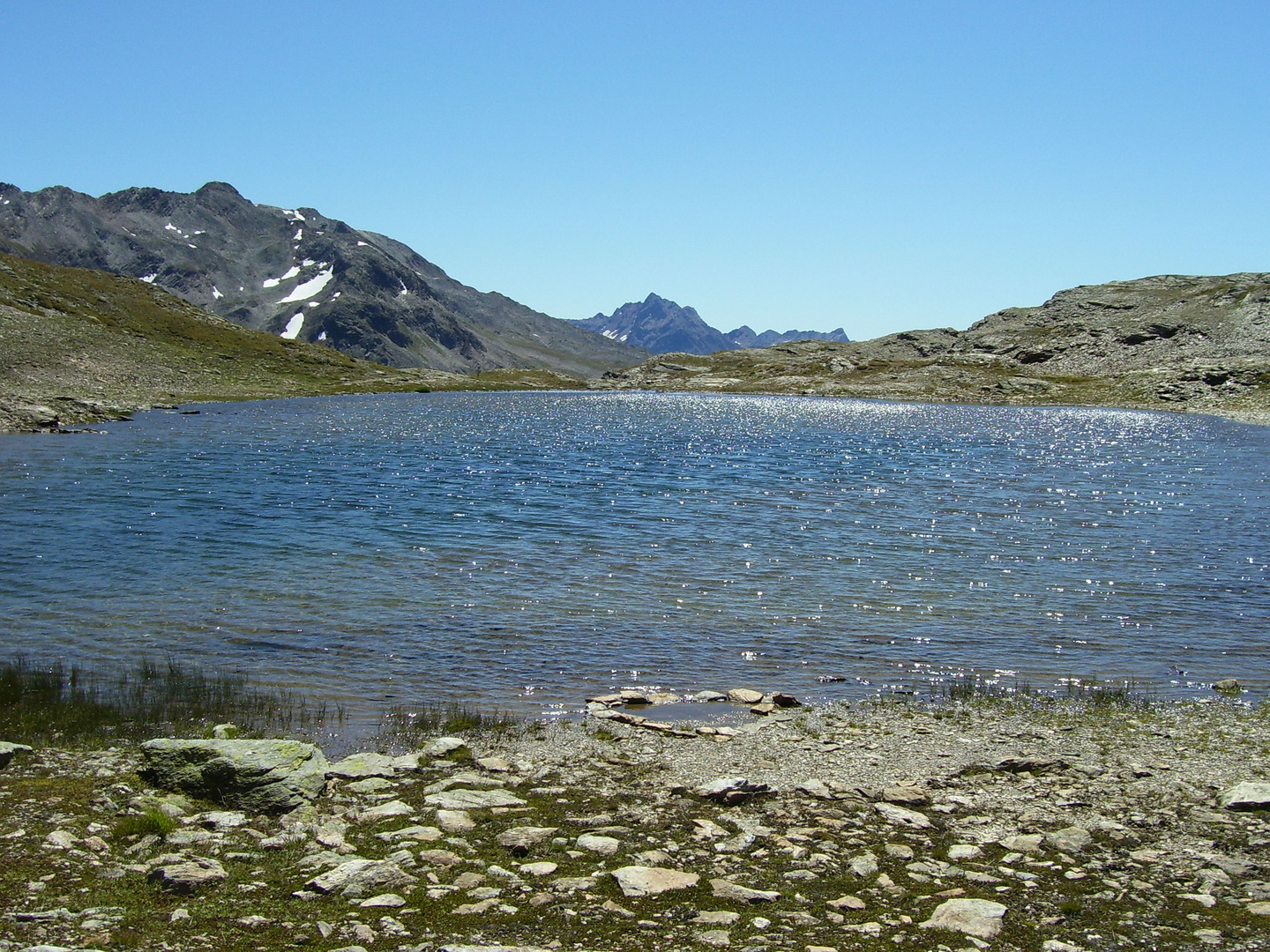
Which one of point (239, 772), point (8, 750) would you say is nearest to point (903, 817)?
point (239, 772)

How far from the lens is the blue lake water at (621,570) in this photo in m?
23.0

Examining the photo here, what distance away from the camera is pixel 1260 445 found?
89438mm

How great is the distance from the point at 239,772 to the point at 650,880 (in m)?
6.58

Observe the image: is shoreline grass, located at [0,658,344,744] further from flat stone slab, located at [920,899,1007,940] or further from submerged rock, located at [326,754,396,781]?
flat stone slab, located at [920,899,1007,940]

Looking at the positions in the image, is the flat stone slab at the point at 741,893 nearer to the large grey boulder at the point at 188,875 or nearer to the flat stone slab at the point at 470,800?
the flat stone slab at the point at 470,800

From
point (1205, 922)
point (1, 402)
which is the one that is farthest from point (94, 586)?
point (1, 402)

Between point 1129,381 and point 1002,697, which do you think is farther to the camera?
point 1129,381

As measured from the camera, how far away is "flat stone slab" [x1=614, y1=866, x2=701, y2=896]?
11008mm

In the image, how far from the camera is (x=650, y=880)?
11258 millimetres

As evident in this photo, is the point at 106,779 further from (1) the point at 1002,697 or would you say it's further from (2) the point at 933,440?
(2) the point at 933,440

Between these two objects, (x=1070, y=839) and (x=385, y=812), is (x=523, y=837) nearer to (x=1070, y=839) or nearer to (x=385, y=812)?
(x=385, y=812)

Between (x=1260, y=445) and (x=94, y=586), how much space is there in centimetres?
9940

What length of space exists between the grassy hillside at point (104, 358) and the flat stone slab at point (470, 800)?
86.7 meters

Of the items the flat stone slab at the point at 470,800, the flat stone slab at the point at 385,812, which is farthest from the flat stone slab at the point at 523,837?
the flat stone slab at the point at 385,812
